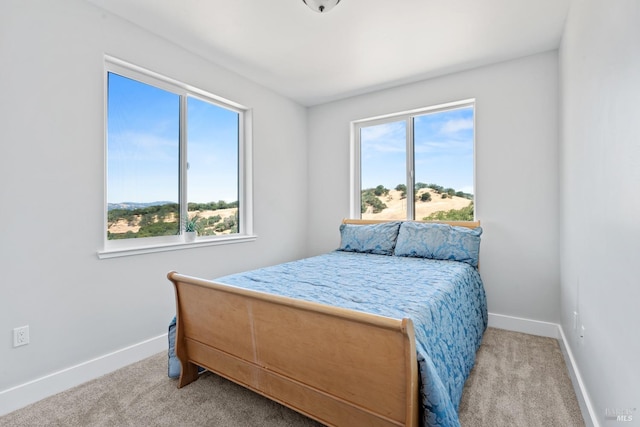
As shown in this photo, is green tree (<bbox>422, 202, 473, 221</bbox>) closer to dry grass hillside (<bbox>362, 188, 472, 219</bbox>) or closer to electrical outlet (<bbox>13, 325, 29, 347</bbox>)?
dry grass hillside (<bbox>362, 188, 472, 219</bbox>)

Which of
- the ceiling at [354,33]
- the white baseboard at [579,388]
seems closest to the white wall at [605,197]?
the white baseboard at [579,388]

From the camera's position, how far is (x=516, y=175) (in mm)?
2842

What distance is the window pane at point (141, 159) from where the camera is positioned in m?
2.36

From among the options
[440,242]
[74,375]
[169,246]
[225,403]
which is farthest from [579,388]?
[74,375]

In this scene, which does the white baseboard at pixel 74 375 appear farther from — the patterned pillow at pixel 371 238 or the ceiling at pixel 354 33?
the ceiling at pixel 354 33

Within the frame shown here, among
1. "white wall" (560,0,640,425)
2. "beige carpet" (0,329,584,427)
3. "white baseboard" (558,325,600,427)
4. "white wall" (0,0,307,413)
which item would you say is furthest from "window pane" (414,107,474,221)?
"white wall" (0,0,307,413)

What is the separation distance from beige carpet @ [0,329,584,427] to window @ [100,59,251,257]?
884 millimetres

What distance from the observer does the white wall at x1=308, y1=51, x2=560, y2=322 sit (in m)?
2.70

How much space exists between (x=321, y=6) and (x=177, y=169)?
1.76m

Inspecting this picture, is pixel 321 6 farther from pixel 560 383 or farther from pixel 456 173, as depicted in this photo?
pixel 560 383

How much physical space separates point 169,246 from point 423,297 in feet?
6.56

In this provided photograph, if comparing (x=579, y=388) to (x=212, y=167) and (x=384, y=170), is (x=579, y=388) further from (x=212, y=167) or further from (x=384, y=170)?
(x=212, y=167)

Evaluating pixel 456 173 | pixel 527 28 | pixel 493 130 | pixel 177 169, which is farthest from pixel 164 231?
pixel 527 28

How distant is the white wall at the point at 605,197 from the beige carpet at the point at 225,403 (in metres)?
0.24
